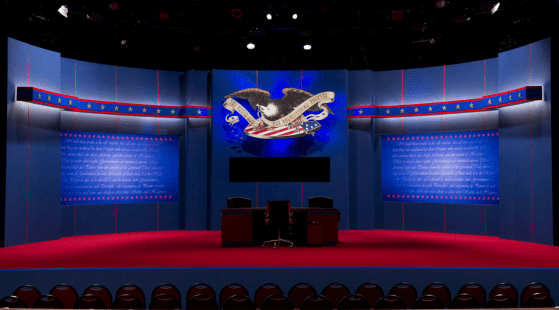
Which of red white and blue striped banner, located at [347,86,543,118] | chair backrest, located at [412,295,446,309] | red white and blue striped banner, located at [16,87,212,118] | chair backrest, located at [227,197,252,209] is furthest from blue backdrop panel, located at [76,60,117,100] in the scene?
chair backrest, located at [412,295,446,309]

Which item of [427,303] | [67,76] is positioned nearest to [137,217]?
[67,76]

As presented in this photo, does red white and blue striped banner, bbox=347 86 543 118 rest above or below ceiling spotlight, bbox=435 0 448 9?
below

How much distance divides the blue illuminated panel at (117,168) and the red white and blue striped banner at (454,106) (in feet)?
16.8

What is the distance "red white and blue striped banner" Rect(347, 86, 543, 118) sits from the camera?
9.05 metres

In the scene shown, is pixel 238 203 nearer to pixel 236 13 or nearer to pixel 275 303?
pixel 236 13

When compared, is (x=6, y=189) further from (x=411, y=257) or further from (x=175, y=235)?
(x=411, y=257)

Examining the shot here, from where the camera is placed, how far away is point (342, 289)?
488cm

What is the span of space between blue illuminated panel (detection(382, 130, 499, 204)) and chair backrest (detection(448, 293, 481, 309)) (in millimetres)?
7191

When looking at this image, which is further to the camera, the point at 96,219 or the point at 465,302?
the point at 96,219

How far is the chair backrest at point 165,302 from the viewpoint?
4191 mm

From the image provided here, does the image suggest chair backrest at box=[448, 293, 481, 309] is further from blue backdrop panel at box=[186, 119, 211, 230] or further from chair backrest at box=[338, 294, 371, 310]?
blue backdrop panel at box=[186, 119, 211, 230]

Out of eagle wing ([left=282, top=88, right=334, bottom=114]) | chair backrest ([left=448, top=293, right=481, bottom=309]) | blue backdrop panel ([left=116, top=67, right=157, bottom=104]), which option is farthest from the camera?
eagle wing ([left=282, top=88, right=334, bottom=114])

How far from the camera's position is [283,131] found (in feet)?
37.6

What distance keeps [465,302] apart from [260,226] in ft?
18.1
